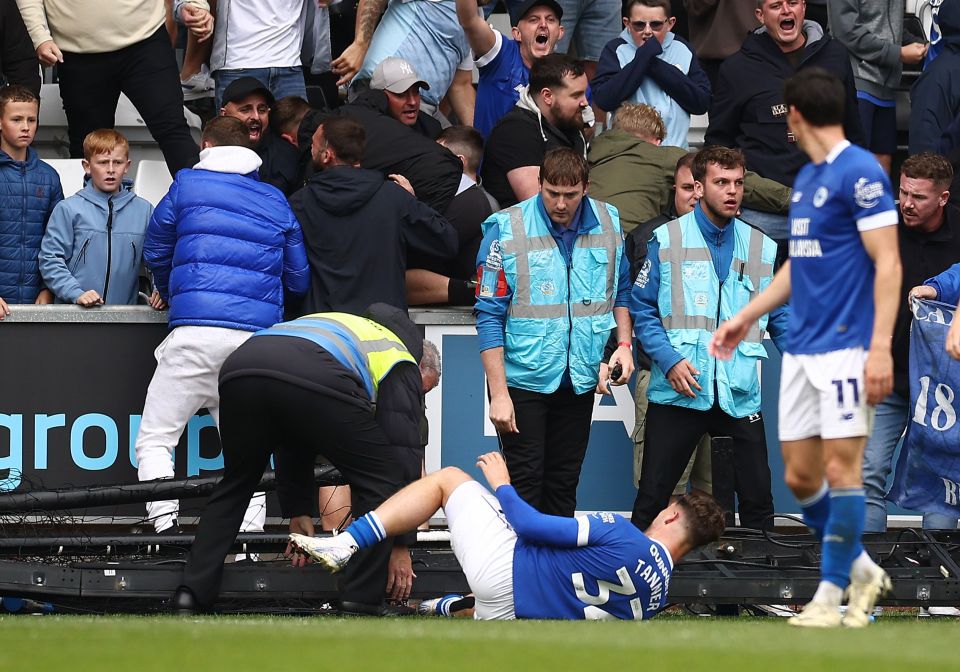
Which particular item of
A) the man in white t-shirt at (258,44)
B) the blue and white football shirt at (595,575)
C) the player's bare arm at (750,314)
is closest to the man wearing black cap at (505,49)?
the man in white t-shirt at (258,44)

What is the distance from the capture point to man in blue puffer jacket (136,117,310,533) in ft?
26.8

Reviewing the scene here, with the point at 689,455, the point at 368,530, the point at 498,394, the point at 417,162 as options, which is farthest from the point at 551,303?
the point at 368,530

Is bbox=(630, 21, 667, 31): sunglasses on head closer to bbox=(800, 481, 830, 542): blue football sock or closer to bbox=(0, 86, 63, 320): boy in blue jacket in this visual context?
bbox=(0, 86, 63, 320): boy in blue jacket

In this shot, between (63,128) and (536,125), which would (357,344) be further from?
(63,128)

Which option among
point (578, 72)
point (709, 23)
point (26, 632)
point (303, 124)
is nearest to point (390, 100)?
point (303, 124)

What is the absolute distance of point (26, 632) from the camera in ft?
18.1

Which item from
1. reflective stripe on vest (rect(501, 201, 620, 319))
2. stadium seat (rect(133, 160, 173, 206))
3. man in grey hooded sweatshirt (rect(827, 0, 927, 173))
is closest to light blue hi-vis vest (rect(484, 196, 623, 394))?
reflective stripe on vest (rect(501, 201, 620, 319))

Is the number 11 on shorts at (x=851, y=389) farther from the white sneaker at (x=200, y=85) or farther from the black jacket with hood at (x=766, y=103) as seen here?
the white sneaker at (x=200, y=85)

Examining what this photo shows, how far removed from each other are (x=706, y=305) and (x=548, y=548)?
6.24 ft

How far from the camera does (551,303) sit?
816cm

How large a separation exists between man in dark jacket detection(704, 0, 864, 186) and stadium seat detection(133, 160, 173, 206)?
3762 mm

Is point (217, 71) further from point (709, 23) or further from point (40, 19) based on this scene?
point (709, 23)

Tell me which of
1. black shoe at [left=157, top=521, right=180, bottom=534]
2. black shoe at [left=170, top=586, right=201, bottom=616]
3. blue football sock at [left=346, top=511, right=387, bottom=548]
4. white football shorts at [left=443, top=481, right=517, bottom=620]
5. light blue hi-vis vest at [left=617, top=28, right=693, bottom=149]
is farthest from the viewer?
light blue hi-vis vest at [left=617, top=28, right=693, bottom=149]

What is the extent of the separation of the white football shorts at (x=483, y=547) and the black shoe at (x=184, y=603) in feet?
3.97
